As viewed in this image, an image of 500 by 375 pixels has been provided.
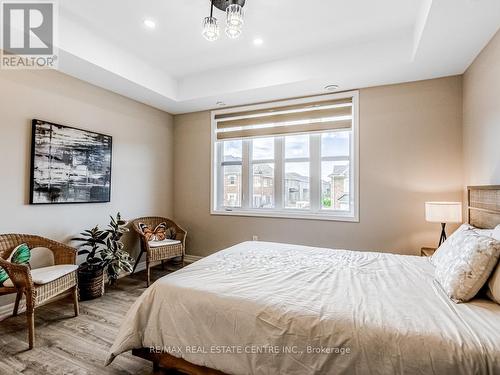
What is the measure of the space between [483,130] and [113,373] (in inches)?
146

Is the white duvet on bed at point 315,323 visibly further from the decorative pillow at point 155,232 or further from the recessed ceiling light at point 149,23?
the recessed ceiling light at point 149,23

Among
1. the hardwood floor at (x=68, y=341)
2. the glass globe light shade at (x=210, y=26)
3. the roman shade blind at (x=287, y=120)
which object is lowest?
the hardwood floor at (x=68, y=341)

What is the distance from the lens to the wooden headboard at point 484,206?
2.08 m

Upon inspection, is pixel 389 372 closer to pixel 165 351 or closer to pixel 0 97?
pixel 165 351

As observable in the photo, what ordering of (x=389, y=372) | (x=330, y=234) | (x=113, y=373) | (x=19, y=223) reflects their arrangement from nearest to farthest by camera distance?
(x=389, y=372) < (x=113, y=373) < (x=19, y=223) < (x=330, y=234)

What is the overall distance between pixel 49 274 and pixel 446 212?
387 centimetres

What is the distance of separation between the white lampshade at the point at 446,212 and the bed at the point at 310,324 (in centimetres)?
62

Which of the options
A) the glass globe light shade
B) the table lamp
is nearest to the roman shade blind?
the table lamp

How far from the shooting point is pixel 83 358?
192 centimetres

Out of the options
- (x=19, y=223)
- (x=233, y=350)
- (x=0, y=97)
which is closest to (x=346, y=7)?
(x=233, y=350)

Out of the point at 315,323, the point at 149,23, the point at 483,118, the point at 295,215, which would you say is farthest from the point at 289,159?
the point at 315,323

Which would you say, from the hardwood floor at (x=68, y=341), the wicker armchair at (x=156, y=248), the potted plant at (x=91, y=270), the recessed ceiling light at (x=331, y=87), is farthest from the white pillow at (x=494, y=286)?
the potted plant at (x=91, y=270)

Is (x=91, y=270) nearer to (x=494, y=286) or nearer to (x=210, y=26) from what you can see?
(x=210, y=26)

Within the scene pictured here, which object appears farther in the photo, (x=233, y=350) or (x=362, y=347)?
(x=233, y=350)
